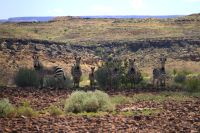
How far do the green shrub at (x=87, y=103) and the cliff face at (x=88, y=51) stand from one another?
23.9 m

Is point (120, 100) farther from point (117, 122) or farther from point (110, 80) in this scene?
point (110, 80)

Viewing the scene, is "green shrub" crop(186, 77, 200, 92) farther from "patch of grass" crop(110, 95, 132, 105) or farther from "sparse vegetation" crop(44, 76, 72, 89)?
"sparse vegetation" crop(44, 76, 72, 89)

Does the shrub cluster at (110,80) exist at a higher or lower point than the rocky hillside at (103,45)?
higher

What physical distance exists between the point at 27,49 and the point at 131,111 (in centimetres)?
3946

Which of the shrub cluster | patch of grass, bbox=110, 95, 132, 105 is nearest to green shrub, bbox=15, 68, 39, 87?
the shrub cluster

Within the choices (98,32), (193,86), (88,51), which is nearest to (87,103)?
(193,86)

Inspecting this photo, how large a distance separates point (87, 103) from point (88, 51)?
157 ft

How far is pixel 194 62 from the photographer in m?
59.2

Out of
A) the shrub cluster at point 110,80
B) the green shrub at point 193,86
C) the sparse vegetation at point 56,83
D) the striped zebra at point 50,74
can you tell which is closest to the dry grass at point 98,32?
the striped zebra at point 50,74

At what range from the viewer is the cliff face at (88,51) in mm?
54844

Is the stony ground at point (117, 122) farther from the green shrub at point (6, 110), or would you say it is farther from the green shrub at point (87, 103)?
the green shrub at point (6, 110)

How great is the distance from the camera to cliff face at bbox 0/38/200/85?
54.8m

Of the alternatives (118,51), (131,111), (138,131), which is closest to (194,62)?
(118,51)

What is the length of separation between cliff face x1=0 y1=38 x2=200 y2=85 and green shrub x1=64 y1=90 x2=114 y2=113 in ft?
78.5
